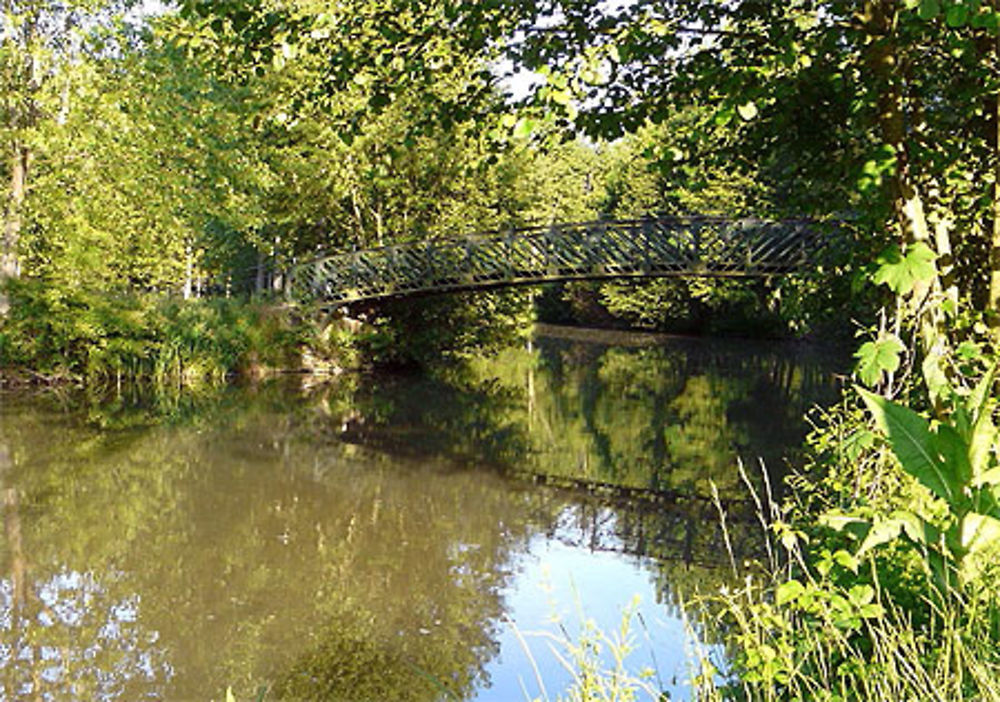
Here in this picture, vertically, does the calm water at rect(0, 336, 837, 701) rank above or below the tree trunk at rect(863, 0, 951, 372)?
below

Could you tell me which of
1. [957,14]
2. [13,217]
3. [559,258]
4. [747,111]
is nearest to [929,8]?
[957,14]

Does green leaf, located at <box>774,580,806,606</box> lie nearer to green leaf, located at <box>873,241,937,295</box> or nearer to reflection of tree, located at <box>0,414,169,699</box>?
green leaf, located at <box>873,241,937,295</box>

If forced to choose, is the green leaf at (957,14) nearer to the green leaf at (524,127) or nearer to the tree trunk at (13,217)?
the green leaf at (524,127)

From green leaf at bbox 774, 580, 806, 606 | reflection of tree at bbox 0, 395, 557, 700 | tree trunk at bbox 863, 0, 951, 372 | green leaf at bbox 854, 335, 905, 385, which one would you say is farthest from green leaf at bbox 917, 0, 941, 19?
reflection of tree at bbox 0, 395, 557, 700

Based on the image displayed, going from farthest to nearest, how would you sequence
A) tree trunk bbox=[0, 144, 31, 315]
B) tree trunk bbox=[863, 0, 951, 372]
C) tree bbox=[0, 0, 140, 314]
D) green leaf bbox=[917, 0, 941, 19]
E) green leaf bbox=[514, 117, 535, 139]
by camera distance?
tree trunk bbox=[0, 144, 31, 315] → tree bbox=[0, 0, 140, 314] → tree trunk bbox=[863, 0, 951, 372] → green leaf bbox=[514, 117, 535, 139] → green leaf bbox=[917, 0, 941, 19]

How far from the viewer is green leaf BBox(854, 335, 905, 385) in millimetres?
3596

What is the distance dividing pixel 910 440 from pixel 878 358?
41.8 inches

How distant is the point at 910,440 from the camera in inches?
105

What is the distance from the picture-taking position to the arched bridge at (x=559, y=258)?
16.7 meters

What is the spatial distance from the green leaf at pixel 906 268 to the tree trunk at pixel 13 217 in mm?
15468

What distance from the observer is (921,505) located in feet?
12.6

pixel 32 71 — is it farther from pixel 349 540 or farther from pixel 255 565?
pixel 255 565

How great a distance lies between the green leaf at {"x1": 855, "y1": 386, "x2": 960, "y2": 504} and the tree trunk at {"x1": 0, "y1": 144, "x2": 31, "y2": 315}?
16.2 m

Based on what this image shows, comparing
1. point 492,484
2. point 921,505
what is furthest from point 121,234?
point 921,505
